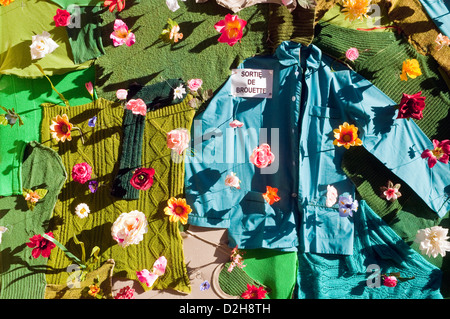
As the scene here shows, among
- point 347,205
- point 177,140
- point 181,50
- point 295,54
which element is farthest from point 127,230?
point 295,54


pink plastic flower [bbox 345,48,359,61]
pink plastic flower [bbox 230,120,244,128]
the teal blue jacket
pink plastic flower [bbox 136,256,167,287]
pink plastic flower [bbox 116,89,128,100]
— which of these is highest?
the teal blue jacket

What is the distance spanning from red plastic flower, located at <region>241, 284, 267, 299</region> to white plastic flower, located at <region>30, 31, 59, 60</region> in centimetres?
169

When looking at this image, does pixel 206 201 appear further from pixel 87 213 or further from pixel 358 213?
pixel 358 213

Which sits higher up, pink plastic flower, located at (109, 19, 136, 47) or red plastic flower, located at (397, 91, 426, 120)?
pink plastic flower, located at (109, 19, 136, 47)

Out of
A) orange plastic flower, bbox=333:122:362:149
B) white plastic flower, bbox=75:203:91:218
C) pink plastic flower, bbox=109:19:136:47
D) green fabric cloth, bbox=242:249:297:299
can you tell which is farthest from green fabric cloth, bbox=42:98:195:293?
orange plastic flower, bbox=333:122:362:149

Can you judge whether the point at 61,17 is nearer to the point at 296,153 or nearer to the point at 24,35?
the point at 24,35

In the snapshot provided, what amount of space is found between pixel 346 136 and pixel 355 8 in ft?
2.21

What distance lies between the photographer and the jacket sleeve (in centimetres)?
184

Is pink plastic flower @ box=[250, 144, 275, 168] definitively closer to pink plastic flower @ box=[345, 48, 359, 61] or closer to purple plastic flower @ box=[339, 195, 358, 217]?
purple plastic flower @ box=[339, 195, 358, 217]

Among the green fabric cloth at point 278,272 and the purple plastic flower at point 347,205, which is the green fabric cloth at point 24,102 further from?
the purple plastic flower at point 347,205

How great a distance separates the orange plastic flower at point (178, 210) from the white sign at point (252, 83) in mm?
668

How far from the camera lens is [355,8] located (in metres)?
1.82

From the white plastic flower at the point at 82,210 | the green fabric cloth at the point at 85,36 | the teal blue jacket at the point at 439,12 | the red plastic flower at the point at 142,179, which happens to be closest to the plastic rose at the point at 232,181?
the red plastic flower at the point at 142,179

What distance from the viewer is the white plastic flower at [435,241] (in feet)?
5.90
